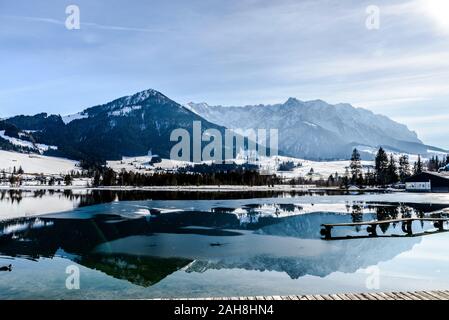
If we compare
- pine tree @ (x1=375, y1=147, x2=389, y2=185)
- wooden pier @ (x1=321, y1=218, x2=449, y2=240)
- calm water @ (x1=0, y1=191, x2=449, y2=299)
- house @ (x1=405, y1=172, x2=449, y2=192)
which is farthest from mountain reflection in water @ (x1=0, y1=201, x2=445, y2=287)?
pine tree @ (x1=375, y1=147, x2=389, y2=185)

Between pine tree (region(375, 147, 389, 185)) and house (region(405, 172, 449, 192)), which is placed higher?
pine tree (region(375, 147, 389, 185))

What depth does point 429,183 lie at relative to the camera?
127 meters

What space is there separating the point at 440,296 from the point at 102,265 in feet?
59.4

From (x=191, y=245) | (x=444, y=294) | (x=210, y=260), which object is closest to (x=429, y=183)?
(x=191, y=245)

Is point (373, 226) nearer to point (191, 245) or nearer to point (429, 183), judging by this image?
point (191, 245)

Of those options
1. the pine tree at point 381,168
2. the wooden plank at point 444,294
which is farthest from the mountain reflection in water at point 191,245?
the pine tree at point 381,168

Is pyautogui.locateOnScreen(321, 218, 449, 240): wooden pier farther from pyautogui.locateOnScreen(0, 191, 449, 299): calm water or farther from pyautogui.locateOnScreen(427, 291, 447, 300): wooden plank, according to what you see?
pyautogui.locateOnScreen(427, 291, 447, 300): wooden plank

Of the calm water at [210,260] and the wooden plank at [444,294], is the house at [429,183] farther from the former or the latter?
the wooden plank at [444,294]

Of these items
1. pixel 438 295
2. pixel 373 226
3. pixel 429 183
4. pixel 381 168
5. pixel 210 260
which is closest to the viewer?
pixel 438 295

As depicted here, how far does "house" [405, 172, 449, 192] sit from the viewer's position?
124 meters

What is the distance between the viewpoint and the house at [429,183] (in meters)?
124

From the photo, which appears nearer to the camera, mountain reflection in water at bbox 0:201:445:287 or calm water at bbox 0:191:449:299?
calm water at bbox 0:191:449:299
